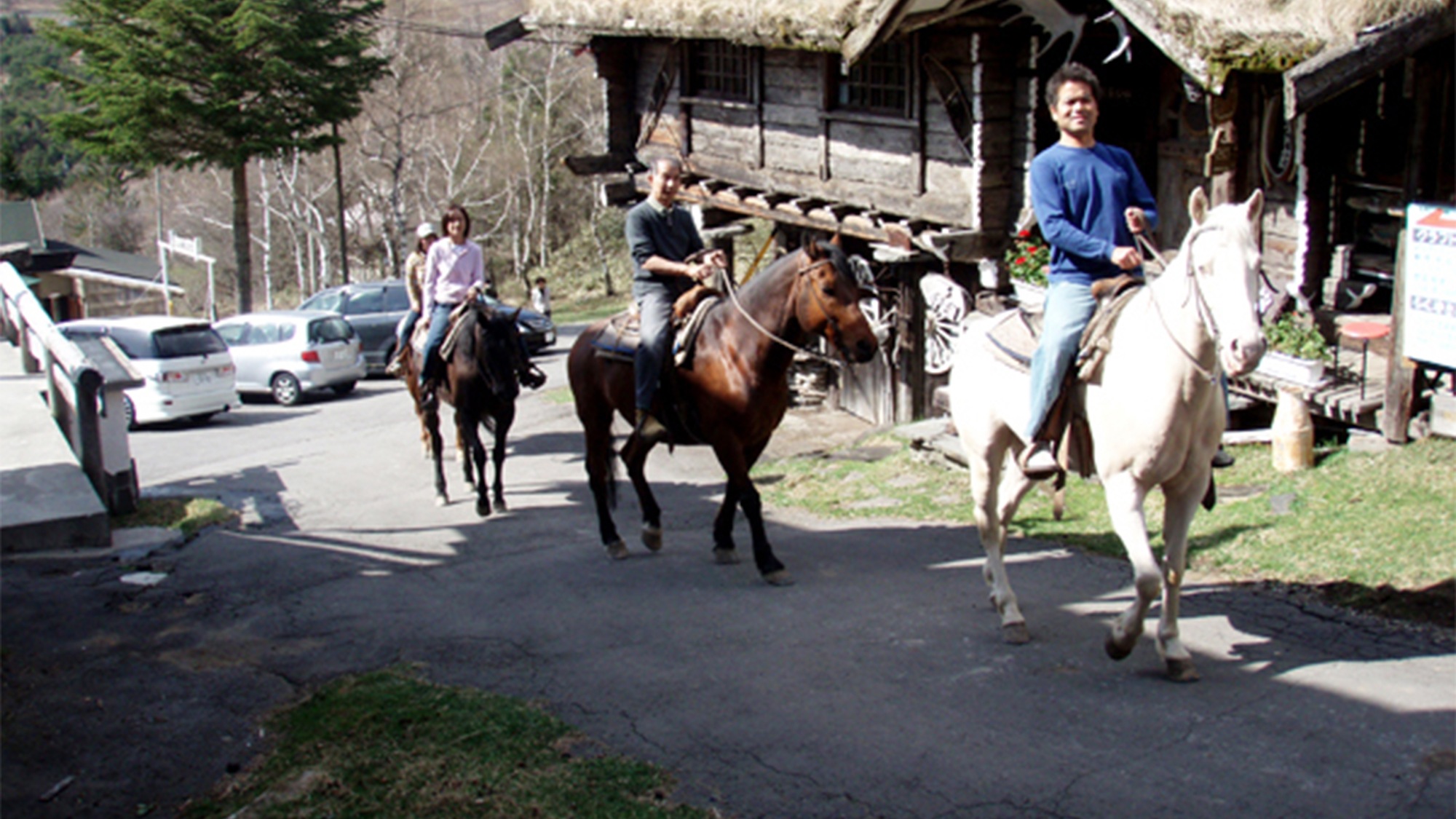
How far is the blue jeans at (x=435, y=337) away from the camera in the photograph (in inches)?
507

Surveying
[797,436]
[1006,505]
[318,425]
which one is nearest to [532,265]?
[318,425]

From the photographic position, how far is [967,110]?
14.8 m

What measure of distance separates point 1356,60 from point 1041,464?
4665 mm

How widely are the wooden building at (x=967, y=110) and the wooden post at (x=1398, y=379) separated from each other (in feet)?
5.24

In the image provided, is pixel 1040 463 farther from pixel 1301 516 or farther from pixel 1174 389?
pixel 1301 516

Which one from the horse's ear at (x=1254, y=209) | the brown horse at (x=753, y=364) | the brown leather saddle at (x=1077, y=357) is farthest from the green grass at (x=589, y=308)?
the horse's ear at (x=1254, y=209)

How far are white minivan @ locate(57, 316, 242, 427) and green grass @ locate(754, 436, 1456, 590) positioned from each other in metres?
14.4

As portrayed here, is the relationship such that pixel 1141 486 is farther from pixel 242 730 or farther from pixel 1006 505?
pixel 242 730

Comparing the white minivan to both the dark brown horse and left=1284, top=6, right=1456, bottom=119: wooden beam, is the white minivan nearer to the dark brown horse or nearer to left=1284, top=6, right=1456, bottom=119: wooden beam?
the dark brown horse

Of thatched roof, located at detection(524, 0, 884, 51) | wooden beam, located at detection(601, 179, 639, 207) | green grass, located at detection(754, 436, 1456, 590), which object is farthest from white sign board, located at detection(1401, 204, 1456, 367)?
wooden beam, located at detection(601, 179, 639, 207)

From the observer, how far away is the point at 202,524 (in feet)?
38.6

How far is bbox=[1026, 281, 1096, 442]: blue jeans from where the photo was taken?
669 cm

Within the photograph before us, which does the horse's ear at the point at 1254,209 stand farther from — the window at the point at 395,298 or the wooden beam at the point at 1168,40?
the window at the point at 395,298

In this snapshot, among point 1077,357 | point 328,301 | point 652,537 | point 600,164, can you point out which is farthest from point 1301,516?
point 328,301
